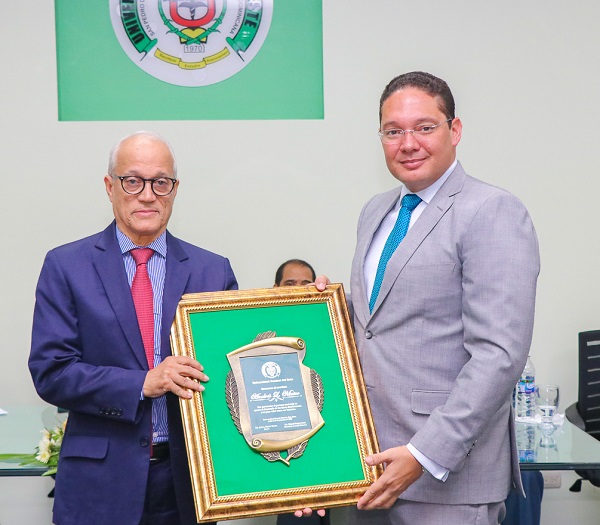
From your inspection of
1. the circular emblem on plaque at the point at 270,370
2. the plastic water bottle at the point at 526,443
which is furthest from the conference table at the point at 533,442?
the circular emblem on plaque at the point at 270,370

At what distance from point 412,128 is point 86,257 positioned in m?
0.95

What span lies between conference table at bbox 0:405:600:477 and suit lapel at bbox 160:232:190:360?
45.0 inches

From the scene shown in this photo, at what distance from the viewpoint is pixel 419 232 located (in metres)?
2.19

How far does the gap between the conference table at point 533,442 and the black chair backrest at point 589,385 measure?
81 centimetres

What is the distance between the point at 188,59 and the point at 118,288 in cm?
280

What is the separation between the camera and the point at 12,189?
4727mm

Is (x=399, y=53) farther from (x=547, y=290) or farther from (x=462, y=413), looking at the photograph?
(x=462, y=413)

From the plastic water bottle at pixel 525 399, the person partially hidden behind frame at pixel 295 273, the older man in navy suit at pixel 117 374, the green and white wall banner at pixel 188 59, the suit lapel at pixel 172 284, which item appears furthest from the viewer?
the green and white wall banner at pixel 188 59

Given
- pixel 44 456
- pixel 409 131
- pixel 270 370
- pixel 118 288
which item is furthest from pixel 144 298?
pixel 44 456

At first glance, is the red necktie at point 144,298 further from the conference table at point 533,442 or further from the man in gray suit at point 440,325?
the conference table at point 533,442

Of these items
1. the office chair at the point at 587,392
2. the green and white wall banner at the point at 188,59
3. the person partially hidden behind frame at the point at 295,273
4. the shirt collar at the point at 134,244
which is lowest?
the office chair at the point at 587,392

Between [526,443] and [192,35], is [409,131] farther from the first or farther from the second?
[192,35]

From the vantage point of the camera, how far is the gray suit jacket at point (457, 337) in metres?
2.03

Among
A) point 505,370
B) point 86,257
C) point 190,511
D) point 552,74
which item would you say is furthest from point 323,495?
point 552,74
